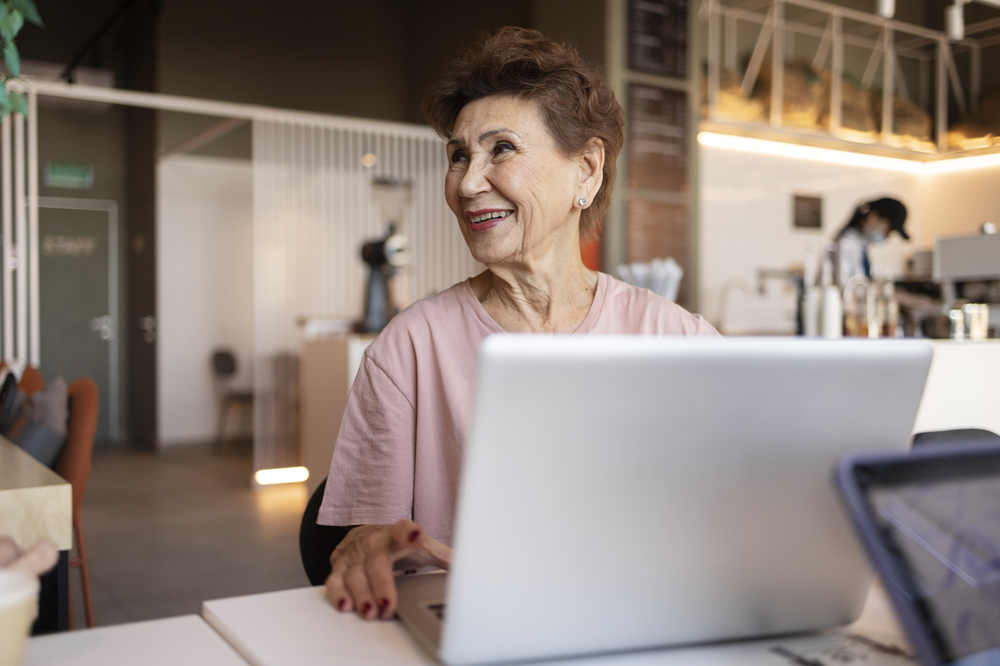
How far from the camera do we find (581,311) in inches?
58.7

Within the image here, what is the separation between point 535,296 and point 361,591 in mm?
755

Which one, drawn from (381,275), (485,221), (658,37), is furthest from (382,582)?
(658,37)

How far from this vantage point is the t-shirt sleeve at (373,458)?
1175 millimetres

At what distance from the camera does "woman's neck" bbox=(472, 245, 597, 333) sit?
4.66 feet

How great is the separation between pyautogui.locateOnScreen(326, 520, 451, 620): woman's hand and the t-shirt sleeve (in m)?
0.27

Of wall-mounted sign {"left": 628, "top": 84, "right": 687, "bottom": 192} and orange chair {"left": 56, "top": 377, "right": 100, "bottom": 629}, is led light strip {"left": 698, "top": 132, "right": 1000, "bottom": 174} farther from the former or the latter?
orange chair {"left": 56, "top": 377, "right": 100, "bottom": 629}

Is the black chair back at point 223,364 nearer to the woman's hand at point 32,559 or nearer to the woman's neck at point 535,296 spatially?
the woman's neck at point 535,296

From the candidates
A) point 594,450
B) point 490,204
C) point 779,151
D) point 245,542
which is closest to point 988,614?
point 594,450

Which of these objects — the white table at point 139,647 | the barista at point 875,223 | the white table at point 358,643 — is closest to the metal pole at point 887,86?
the barista at point 875,223

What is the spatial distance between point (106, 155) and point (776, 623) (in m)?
8.85

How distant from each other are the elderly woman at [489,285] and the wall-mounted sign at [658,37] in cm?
436

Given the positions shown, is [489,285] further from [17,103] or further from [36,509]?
[17,103]

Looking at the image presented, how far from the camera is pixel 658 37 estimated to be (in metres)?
5.66

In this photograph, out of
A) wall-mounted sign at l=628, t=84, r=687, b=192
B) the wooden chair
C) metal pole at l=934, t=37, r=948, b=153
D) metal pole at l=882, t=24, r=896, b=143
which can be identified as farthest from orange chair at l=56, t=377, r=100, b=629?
metal pole at l=934, t=37, r=948, b=153
